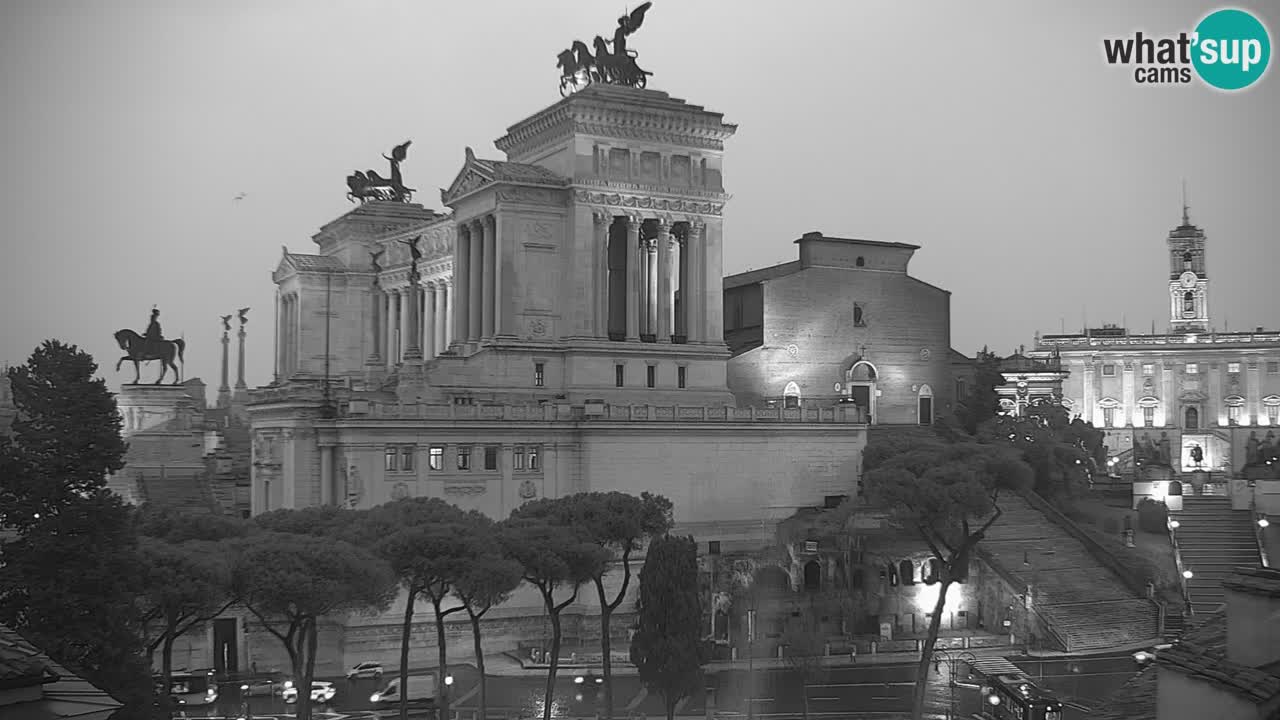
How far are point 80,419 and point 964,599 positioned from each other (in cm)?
4349

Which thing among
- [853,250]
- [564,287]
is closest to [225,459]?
[564,287]

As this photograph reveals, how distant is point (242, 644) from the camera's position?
2499 inches

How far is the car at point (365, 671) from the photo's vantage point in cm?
5944

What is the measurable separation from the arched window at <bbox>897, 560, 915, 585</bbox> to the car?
25347 millimetres

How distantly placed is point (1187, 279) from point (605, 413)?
9529 centimetres

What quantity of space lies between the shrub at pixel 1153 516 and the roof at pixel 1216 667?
67.9 metres

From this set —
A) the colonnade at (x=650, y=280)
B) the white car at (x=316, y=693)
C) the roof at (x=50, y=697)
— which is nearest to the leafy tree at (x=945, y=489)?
the colonnade at (x=650, y=280)

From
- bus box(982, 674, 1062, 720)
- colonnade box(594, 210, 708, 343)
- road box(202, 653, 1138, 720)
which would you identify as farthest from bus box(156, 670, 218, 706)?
colonnade box(594, 210, 708, 343)

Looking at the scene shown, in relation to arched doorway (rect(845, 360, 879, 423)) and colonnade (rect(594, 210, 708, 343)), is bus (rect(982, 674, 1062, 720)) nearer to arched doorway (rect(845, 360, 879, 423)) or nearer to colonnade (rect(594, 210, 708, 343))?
colonnade (rect(594, 210, 708, 343))

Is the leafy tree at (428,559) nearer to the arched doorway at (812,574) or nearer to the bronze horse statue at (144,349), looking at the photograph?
the arched doorway at (812,574)

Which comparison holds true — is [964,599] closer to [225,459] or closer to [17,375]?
[17,375]

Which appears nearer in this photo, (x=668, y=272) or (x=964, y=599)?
(x=964, y=599)

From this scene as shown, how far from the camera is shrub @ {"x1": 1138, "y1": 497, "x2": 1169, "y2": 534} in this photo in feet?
261

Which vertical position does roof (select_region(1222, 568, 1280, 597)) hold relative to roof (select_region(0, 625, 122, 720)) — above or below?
above
